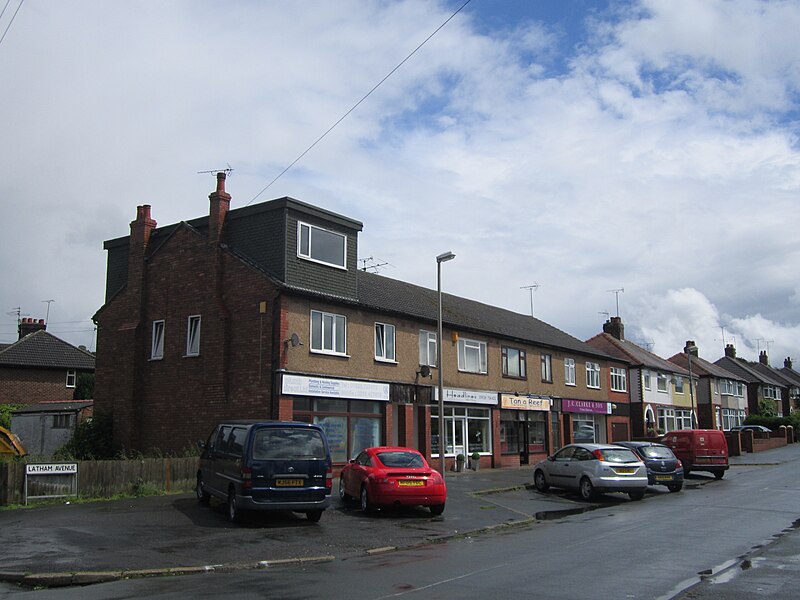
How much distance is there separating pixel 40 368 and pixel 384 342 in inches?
1016

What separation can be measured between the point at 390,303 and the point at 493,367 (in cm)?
722

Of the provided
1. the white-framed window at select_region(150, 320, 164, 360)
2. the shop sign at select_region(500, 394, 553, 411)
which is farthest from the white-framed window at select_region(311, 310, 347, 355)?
the shop sign at select_region(500, 394, 553, 411)

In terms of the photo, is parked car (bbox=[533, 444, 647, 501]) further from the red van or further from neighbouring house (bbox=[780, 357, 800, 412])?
neighbouring house (bbox=[780, 357, 800, 412])

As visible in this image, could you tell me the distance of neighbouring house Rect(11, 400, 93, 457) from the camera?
32.0m

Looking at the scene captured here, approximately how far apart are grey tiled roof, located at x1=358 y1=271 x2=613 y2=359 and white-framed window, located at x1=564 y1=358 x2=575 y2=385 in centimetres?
63

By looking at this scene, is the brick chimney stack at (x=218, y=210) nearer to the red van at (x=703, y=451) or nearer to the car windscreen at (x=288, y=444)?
the car windscreen at (x=288, y=444)

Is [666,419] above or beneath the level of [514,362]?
beneath

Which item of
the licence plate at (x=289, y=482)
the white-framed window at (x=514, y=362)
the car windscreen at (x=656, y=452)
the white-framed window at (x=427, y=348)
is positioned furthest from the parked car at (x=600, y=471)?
the white-framed window at (x=514, y=362)

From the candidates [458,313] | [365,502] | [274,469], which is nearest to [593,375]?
[458,313]

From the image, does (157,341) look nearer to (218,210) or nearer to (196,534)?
(218,210)

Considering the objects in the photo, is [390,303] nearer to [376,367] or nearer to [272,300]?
[376,367]

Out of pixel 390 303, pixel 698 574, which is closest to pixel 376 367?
pixel 390 303

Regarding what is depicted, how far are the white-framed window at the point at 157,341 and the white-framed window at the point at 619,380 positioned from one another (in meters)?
27.6

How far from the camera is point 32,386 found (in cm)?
4322
